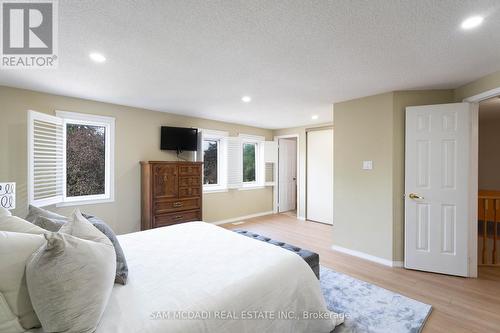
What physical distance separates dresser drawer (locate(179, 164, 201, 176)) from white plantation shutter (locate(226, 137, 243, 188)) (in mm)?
1156

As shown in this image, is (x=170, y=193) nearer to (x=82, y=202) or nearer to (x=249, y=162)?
(x=82, y=202)

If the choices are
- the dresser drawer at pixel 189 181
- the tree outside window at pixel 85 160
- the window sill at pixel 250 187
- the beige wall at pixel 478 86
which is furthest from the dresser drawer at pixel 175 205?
the beige wall at pixel 478 86

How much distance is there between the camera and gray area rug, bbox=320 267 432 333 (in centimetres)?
188

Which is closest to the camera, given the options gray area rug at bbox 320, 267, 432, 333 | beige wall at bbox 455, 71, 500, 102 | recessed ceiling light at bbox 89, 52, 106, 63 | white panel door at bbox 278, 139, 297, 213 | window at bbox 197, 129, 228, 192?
gray area rug at bbox 320, 267, 432, 333

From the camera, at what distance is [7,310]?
0.95 m

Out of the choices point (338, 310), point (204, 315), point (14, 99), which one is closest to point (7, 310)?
point (204, 315)

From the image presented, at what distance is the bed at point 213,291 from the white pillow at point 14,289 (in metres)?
0.30

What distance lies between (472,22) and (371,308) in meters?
2.39

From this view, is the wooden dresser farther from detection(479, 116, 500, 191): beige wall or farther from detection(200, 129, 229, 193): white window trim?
detection(479, 116, 500, 191): beige wall

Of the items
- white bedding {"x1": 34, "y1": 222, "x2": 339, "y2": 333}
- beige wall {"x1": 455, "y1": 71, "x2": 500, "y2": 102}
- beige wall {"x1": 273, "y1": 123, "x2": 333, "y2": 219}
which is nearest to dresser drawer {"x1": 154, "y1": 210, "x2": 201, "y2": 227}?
white bedding {"x1": 34, "y1": 222, "x2": 339, "y2": 333}

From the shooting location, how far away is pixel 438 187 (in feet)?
9.40

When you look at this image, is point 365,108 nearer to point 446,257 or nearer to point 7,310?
point 446,257

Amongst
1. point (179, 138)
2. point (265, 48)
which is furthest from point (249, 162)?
point (265, 48)

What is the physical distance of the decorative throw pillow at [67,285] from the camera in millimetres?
944
